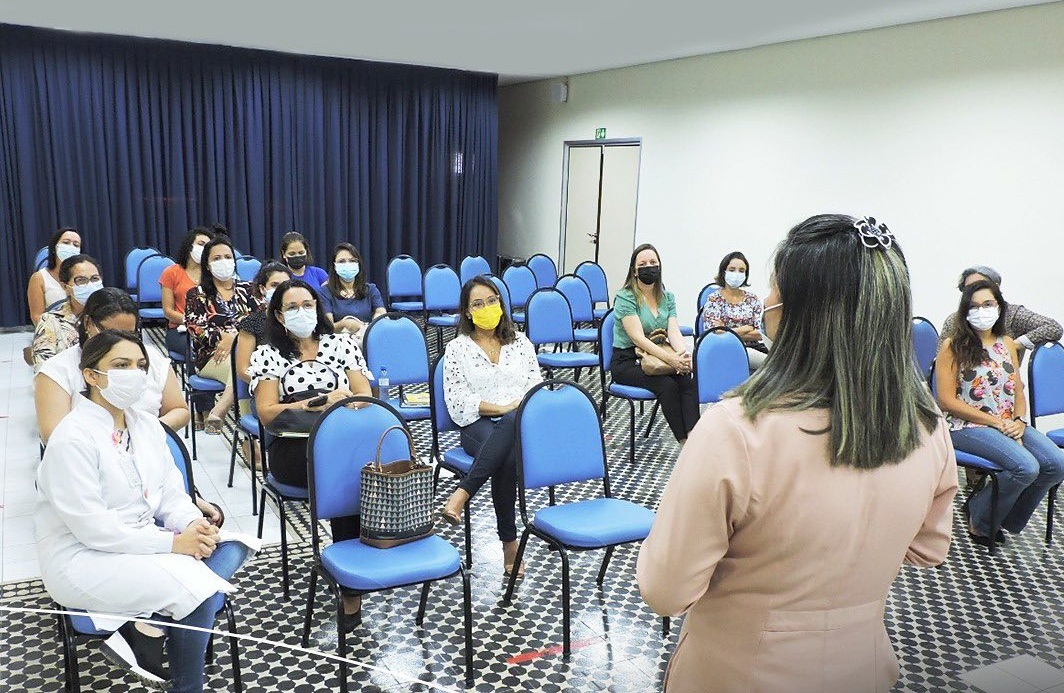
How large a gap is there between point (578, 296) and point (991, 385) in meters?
3.84

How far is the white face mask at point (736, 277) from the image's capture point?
6125 millimetres

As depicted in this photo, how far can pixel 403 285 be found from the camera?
325 inches

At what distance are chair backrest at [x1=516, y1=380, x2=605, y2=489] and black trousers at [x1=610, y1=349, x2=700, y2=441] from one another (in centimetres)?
185

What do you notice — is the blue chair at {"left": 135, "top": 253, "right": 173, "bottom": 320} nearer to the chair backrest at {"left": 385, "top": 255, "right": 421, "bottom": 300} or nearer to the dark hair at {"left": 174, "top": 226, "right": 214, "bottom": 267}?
the dark hair at {"left": 174, "top": 226, "right": 214, "bottom": 267}

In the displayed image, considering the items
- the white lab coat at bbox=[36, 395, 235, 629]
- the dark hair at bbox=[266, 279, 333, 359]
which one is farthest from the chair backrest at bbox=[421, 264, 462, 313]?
the white lab coat at bbox=[36, 395, 235, 629]

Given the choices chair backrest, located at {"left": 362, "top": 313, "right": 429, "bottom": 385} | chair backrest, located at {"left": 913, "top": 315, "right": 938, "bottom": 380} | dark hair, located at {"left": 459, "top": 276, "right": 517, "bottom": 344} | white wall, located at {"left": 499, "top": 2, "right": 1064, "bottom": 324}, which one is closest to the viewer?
dark hair, located at {"left": 459, "top": 276, "right": 517, "bottom": 344}

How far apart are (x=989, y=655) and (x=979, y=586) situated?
0.66 m

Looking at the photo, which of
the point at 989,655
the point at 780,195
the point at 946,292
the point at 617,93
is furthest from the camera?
the point at 617,93

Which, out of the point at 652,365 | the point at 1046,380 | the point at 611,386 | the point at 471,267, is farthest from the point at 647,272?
the point at 471,267

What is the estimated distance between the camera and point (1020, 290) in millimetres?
6008

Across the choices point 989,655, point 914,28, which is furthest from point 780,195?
point 989,655

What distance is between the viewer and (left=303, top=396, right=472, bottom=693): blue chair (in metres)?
2.70

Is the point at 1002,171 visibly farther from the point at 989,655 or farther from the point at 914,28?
the point at 989,655

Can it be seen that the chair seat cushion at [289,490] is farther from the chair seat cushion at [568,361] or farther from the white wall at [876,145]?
the white wall at [876,145]
